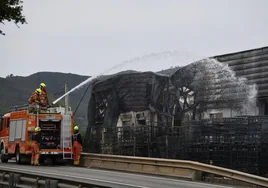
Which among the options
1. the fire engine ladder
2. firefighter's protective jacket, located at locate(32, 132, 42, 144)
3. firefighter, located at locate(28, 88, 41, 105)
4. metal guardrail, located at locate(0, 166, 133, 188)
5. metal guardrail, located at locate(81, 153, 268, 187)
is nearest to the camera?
metal guardrail, located at locate(0, 166, 133, 188)

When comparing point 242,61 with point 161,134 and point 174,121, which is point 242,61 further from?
point 161,134

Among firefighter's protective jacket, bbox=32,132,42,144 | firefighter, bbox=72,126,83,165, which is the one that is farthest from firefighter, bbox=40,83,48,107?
firefighter, bbox=72,126,83,165

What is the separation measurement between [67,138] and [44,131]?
3.85ft

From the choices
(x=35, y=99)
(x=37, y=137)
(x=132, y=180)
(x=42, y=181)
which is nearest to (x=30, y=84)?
(x=35, y=99)

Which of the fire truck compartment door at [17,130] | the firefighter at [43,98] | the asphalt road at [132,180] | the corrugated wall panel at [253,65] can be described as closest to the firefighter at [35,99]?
the firefighter at [43,98]

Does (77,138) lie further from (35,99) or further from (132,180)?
(132,180)

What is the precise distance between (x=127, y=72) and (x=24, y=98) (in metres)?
86.5

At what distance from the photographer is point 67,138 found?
25.0 metres

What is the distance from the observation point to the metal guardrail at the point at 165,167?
1691cm

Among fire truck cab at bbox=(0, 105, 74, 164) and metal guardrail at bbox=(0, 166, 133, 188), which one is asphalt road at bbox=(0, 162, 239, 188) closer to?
metal guardrail at bbox=(0, 166, 133, 188)

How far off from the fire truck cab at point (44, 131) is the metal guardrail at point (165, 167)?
141 cm

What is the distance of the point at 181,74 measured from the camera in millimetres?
29172

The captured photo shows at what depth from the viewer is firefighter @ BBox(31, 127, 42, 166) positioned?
24.1 meters

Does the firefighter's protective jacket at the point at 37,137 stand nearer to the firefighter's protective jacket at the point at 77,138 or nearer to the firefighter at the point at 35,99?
the firefighter's protective jacket at the point at 77,138
